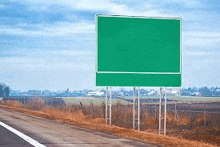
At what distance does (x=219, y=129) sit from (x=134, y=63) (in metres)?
9.08

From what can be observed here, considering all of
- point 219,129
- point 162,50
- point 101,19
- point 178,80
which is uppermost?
point 101,19

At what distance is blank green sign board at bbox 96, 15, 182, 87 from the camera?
22234mm

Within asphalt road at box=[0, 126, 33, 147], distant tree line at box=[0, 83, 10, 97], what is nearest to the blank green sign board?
asphalt road at box=[0, 126, 33, 147]

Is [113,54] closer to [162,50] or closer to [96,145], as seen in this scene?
[162,50]

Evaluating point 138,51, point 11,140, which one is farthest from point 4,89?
point 11,140

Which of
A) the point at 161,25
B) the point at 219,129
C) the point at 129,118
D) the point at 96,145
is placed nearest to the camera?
the point at 96,145

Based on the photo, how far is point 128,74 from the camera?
22.6m

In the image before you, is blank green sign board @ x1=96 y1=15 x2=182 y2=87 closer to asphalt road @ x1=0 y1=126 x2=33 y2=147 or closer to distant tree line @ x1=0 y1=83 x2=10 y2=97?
asphalt road @ x1=0 y1=126 x2=33 y2=147

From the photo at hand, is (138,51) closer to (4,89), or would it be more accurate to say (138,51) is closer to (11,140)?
(11,140)

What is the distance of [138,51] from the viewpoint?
73.8 feet

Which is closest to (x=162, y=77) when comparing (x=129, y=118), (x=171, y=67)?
(x=171, y=67)

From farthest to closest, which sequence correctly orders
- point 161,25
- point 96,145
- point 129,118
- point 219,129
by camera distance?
1. point 129,118
2. point 219,129
3. point 161,25
4. point 96,145

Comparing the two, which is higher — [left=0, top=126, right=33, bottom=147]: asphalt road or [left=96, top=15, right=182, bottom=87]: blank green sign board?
[left=96, top=15, right=182, bottom=87]: blank green sign board

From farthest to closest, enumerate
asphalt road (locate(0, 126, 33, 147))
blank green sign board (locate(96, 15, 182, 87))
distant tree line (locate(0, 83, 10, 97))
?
distant tree line (locate(0, 83, 10, 97)) < blank green sign board (locate(96, 15, 182, 87)) < asphalt road (locate(0, 126, 33, 147))
